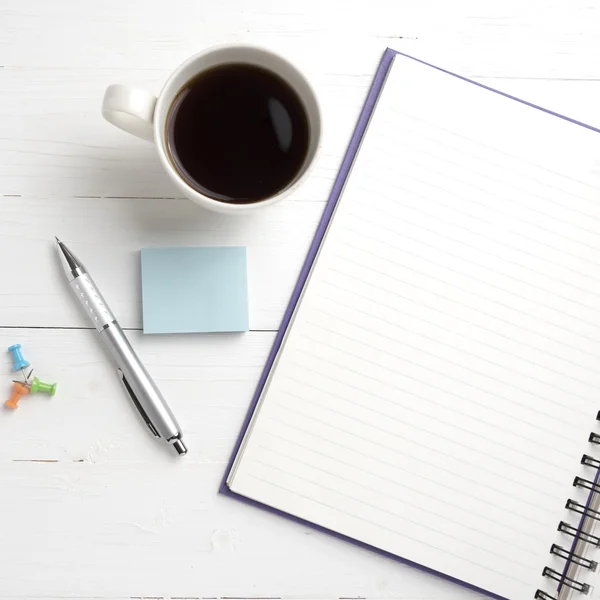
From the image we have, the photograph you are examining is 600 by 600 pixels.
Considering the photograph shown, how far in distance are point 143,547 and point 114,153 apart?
357mm

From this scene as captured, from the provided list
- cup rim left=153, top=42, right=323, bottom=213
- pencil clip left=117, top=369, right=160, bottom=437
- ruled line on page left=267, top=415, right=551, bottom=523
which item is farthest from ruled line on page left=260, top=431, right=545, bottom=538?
cup rim left=153, top=42, right=323, bottom=213

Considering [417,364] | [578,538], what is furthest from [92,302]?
[578,538]

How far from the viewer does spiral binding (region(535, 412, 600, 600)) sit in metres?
0.56

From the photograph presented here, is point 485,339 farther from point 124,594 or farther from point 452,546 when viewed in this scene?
point 124,594

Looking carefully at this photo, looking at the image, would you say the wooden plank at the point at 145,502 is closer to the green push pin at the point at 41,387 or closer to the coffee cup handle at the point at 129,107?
the green push pin at the point at 41,387

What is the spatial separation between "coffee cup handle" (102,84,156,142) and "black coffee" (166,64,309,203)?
3 cm

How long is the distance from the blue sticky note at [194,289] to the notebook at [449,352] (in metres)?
0.05

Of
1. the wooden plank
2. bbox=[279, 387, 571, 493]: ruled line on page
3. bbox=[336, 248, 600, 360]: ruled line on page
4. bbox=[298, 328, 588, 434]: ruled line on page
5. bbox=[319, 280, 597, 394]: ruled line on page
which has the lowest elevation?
the wooden plank

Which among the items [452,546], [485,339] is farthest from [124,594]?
[485,339]

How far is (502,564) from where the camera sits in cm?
57

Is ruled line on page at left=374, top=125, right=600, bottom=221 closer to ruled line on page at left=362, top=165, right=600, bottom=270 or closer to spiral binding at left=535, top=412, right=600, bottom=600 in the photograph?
ruled line on page at left=362, top=165, right=600, bottom=270

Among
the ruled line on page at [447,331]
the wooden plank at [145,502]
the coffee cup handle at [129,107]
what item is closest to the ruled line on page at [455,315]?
the ruled line on page at [447,331]

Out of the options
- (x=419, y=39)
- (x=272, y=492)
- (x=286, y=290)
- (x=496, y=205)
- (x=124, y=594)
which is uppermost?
(x=419, y=39)

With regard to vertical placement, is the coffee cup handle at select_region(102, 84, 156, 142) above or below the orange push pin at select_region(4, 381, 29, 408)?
above
